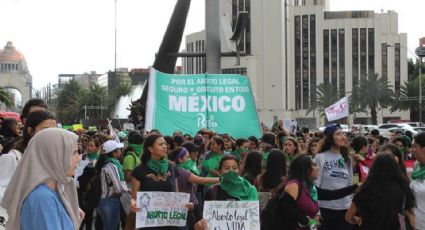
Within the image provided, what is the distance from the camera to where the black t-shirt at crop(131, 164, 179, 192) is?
686cm

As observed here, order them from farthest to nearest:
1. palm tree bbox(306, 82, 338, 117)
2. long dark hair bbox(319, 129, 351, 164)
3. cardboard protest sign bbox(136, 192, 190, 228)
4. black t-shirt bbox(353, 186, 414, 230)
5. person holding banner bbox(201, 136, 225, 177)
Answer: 1. palm tree bbox(306, 82, 338, 117)
2. person holding banner bbox(201, 136, 225, 177)
3. long dark hair bbox(319, 129, 351, 164)
4. cardboard protest sign bbox(136, 192, 190, 228)
5. black t-shirt bbox(353, 186, 414, 230)

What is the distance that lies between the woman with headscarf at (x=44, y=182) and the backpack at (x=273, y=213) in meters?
2.83

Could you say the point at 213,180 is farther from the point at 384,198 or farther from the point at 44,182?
the point at 44,182

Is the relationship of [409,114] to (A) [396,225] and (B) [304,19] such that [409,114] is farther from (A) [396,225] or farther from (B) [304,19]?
(A) [396,225]

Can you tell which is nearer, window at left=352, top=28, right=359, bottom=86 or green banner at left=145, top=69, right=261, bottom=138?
green banner at left=145, top=69, right=261, bottom=138

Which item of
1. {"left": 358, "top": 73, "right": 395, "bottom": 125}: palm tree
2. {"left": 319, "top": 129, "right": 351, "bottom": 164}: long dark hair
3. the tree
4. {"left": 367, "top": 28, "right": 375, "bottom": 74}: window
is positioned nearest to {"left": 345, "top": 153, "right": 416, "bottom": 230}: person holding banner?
{"left": 319, "top": 129, "right": 351, "bottom": 164}: long dark hair

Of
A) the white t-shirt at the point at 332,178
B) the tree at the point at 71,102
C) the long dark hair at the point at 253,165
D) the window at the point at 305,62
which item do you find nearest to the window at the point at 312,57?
the window at the point at 305,62

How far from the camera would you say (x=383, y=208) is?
19.8ft

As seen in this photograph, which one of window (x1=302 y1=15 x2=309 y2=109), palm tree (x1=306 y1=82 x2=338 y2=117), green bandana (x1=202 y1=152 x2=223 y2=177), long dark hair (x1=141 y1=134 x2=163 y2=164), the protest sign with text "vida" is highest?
window (x1=302 y1=15 x2=309 y2=109)

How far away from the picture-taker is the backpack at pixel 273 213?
20.3 ft

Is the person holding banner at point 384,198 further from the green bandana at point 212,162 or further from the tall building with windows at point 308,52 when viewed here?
the tall building with windows at point 308,52

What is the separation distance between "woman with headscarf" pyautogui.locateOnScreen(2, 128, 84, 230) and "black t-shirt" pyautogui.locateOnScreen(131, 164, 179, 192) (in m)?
3.23

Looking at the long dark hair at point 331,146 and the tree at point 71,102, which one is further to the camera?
the tree at point 71,102

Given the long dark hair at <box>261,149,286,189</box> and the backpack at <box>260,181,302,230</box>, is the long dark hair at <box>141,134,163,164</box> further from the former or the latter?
the backpack at <box>260,181,302,230</box>
